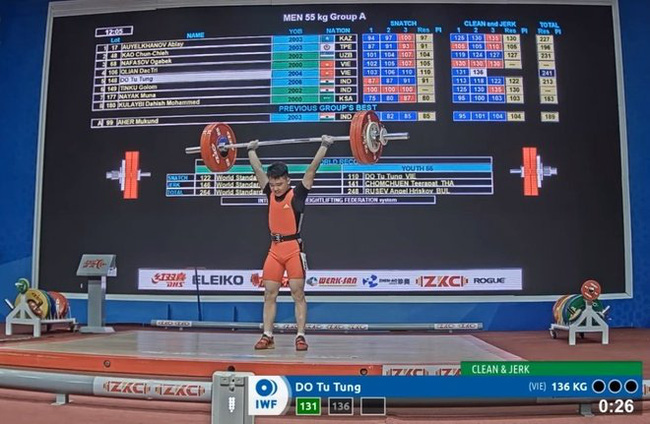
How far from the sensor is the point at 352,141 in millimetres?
2893

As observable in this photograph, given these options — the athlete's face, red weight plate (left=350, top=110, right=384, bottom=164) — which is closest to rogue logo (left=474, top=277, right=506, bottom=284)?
red weight plate (left=350, top=110, right=384, bottom=164)

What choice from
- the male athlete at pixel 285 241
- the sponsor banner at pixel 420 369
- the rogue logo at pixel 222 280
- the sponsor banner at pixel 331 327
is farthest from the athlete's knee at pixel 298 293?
the rogue logo at pixel 222 280

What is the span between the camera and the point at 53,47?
4.74 meters

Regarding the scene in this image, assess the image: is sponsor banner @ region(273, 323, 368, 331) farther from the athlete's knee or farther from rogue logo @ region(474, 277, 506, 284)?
the athlete's knee

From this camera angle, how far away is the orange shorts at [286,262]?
2.78 m

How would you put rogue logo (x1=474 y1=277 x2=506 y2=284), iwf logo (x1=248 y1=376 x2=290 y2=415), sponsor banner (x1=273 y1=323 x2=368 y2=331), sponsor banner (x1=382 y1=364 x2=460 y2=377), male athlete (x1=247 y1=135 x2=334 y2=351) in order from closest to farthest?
iwf logo (x1=248 y1=376 x2=290 y2=415) < sponsor banner (x1=382 y1=364 x2=460 y2=377) < male athlete (x1=247 y1=135 x2=334 y2=351) < sponsor banner (x1=273 y1=323 x2=368 y2=331) < rogue logo (x1=474 y1=277 x2=506 y2=284)

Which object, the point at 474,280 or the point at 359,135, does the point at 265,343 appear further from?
the point at 474,280

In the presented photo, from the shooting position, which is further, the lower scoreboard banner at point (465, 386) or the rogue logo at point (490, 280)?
the rogue logo at point (490, 280)

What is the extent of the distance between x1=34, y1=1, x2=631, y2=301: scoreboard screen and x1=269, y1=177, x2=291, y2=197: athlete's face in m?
1.49

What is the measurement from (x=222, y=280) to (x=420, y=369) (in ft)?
8.61

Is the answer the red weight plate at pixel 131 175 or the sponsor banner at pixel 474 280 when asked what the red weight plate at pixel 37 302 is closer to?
the red weight plate at pixel 131 175

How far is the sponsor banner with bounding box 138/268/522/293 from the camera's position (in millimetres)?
4203

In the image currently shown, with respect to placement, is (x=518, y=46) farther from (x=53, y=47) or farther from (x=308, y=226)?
(x=53, y=47)

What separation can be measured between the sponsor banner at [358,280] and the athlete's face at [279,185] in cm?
148
